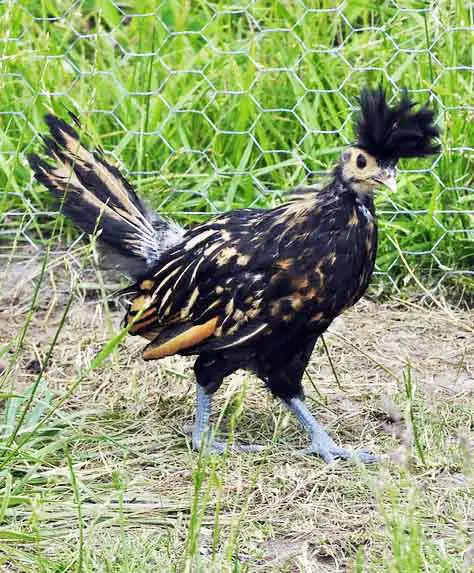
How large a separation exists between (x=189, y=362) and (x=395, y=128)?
1202 millimetres

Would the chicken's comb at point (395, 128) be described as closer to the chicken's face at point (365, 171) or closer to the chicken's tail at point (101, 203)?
the chicken's face at point (365, 171)

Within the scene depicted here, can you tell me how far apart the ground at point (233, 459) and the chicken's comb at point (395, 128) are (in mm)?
563

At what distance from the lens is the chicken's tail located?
3469 millimetres

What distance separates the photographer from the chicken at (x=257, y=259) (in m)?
3.01

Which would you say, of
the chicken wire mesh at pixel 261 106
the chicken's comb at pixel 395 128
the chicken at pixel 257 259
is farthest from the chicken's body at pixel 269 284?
the chicken wire mesh at pixel 261 106

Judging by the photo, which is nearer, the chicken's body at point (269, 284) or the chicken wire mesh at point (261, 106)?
the chicken's body at point (269, 284)

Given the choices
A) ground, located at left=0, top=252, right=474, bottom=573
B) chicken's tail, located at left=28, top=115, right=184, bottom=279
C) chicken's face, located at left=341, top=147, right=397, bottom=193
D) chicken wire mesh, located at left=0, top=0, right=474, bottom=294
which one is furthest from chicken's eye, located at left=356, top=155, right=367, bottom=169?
chicken wire mesh, located at left=0, top=0, right=474, bottom=294

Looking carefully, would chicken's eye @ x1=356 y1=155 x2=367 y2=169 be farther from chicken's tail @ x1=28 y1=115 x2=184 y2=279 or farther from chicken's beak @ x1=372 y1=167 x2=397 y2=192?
chicken's tail @ x1=28 y1=115 x2=184 y2=279

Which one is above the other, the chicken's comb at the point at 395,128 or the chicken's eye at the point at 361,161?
the chicken's comb at the point at 395,128

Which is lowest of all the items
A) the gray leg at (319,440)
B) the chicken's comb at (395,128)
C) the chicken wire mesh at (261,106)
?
the gray leg at (319,440)

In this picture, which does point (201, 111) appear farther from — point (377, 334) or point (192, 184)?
point (377, 334)

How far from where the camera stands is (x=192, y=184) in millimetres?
4504

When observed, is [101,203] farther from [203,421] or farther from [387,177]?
[387,177]

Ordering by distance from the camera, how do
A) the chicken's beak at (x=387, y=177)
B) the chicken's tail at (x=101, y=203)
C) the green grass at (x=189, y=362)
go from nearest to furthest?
the green grass at (x=189, y=362) < the chicken's beak at (x=387, y=177) < the chicken's tail at (x=101, y=203)
